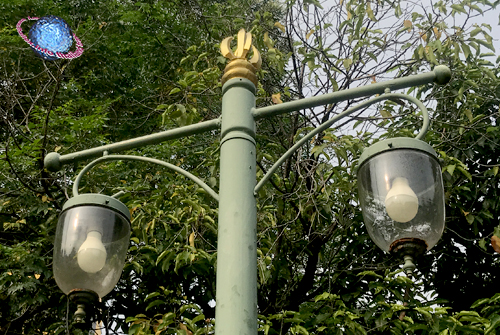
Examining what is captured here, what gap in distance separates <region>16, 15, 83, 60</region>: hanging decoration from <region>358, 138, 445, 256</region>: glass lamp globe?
543 cm

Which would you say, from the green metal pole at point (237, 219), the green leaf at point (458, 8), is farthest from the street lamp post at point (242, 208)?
the green leaf at point (458, 8)

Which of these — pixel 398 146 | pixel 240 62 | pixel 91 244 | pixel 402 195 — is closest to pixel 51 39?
pixel 240 62

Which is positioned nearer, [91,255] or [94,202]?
[91,255]

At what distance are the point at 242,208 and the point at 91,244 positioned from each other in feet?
2.47

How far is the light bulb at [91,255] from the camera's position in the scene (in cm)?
272

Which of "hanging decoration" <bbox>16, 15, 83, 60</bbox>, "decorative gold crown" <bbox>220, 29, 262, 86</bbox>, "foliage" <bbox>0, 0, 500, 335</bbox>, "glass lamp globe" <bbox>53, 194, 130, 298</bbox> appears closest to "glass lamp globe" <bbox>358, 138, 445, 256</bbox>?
"decorative gold crown" <bbox>220, 29, 262, 86</bbox>

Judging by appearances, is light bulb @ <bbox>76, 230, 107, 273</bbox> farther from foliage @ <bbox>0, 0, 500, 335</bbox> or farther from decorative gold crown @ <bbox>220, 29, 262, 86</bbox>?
foliage @ <bbox>0, 0, 500, 335</bbox>

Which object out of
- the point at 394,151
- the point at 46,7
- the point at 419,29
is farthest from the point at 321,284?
the point at 46,7

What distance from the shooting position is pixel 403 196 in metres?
2.48

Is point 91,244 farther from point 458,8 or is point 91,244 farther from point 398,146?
point 458,8

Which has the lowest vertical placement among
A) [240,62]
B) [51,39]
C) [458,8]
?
[240,62]

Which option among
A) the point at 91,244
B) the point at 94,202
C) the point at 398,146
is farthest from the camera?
the point at 94,202

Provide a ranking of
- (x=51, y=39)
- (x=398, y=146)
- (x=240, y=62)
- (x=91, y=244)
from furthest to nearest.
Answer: (x=51, y=39)
(x=240, y=62)
(x=91, y=244)
(x=398, y=146)

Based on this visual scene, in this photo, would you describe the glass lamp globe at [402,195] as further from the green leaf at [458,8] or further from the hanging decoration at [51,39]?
the hanging decoration at [51,39]
